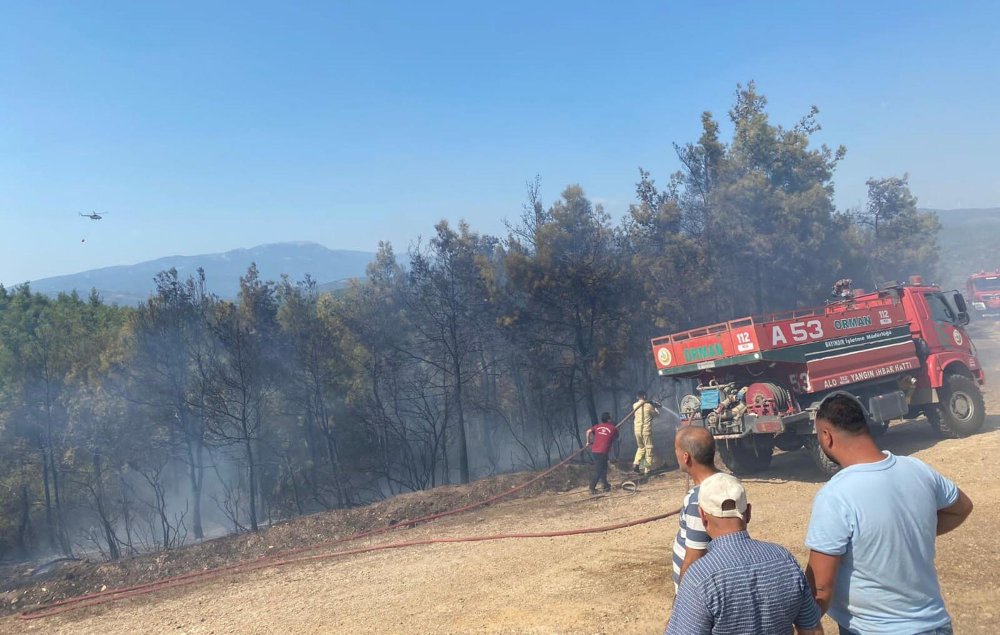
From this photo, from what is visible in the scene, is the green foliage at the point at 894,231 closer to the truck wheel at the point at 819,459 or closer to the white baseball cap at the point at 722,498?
the truck wheel at the point at 819,459

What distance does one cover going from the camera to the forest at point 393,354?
2144cm

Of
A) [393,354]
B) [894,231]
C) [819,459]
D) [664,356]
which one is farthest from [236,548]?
[894,231]

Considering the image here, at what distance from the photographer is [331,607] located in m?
7.22

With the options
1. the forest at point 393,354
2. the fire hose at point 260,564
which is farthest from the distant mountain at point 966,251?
the fire hose at point 260,564

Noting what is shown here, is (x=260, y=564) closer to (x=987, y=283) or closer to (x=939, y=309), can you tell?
(x=939, y=309)

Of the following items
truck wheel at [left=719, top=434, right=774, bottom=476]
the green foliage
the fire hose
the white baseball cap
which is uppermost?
the green foliage

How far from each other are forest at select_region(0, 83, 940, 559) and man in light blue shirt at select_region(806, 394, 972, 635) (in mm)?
17757

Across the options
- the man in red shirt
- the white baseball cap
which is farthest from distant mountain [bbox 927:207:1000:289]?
the white baseball cap

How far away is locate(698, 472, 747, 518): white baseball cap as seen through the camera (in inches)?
120

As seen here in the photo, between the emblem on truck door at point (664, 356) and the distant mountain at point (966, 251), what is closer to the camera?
the emblem on truck door at point (664, 356)

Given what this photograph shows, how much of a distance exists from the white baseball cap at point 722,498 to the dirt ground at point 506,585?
326 cm

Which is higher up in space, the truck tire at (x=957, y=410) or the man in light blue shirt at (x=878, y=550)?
the man in light blue shirt at (x=878, y=550)

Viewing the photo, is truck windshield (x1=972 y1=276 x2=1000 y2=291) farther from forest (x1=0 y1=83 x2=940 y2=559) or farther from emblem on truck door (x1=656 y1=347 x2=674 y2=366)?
emblem on truck door (x1=656 y1=347 x2=674 y2=366)

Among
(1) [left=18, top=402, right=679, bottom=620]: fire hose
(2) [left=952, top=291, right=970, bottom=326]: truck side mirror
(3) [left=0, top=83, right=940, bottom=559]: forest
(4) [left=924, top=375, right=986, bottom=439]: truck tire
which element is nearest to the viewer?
(1) [left=18, top=402, right=679, bottom=620]: fire hose
